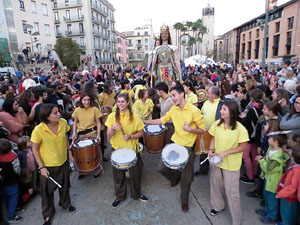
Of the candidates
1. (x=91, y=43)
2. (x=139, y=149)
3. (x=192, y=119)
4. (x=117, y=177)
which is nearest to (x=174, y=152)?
(x=192, y=119)

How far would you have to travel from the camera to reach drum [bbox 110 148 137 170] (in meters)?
3.03

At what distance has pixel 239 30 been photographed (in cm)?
5309

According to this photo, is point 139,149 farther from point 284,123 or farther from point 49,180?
point 284,123

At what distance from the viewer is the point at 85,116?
409 centimetres

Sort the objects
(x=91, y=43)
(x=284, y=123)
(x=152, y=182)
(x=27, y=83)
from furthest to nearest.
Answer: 1. (x=91, y=43)
2. (x=27, y=83)
3. (x=152, y=182)
4. (x=284, y=123)

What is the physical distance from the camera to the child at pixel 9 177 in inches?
116

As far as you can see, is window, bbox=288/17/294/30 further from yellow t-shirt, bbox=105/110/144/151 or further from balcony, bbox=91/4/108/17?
yellow t-shirt, bbox=105/110/144/151

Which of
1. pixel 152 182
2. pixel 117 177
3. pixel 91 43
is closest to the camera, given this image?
pixel 117 177

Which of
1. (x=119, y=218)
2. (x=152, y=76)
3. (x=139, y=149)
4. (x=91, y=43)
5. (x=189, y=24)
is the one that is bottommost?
(x=119, y=218)

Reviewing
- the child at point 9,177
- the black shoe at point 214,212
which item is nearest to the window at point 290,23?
the black shoe at point 214,212

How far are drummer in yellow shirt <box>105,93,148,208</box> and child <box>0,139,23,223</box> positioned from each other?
141 cm

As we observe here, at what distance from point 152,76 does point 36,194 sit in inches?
236

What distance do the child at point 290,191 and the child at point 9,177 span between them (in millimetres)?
3626

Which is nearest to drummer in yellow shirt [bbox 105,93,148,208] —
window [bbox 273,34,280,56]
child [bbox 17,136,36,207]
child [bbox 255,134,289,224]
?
child [bbox 17,136,36,207]
